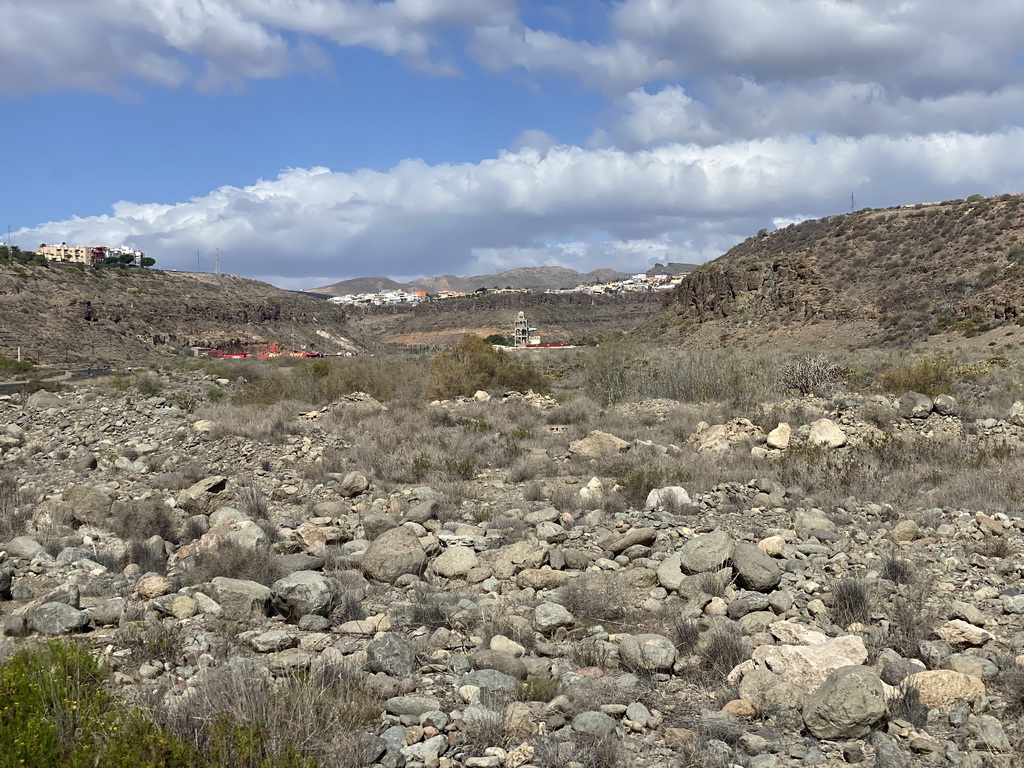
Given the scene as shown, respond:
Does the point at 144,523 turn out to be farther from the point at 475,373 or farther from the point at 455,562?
the point at 475,373

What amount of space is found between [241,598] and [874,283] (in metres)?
52.0

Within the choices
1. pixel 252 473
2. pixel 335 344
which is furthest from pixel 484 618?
pixel 335 344

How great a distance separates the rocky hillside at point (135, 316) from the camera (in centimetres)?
6175

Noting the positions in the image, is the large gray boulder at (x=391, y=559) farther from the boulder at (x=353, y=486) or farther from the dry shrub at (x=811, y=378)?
the dry shrub at (x=811, y=378)

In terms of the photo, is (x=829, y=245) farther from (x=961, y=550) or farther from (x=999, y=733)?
(x=999, y=733)

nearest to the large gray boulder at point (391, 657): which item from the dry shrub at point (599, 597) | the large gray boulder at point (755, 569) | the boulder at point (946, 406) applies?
the dry shrub at point (599, 597)

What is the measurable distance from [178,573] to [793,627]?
17.6 ft

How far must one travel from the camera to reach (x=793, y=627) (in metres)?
5.15

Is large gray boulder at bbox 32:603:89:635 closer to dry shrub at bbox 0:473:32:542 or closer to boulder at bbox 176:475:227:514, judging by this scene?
dry shrub at bbox 0:473:32:542

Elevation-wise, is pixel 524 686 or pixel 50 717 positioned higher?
pixel 50 717

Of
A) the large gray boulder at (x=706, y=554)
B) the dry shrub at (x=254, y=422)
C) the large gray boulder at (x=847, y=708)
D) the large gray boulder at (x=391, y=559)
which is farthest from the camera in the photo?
the dry shrub at (x=254, y=422)

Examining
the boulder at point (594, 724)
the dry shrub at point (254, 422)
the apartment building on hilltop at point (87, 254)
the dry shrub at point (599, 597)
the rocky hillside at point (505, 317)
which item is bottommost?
the dry shrub at point (599, 597)

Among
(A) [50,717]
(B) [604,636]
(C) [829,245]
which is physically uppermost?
(C) [829,245]

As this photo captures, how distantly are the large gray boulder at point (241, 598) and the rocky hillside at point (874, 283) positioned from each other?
38.1m
